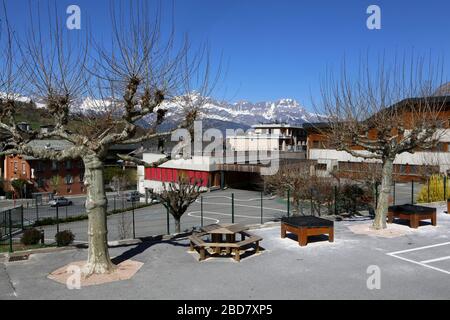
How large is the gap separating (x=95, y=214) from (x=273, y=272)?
3.96 metres

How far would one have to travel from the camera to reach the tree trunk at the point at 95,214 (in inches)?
355

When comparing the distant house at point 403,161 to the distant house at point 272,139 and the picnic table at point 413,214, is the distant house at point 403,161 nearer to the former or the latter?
the distant house at point 272,139

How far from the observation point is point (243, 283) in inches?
334

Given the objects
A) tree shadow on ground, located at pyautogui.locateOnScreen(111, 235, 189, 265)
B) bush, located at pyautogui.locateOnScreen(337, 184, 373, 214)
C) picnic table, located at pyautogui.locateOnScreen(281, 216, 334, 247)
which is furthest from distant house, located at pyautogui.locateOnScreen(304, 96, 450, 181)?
tree shadow on ground, located at pyautogui.locateOnScreen(111, 235, 189, 265)

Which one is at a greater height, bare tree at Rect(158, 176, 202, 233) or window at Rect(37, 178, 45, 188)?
bare tree at Rect(158, 176, 202, 233)

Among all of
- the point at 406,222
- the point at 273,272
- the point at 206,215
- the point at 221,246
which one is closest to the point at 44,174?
the point at 206,215

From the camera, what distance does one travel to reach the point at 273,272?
9.22 metres

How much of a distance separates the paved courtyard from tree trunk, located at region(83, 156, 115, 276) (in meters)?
0.73

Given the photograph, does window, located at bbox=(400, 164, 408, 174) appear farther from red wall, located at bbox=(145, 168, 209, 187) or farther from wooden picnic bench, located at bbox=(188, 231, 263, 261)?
A: wooden picnic bench, located at bbox=(188, 231, 263, 261)

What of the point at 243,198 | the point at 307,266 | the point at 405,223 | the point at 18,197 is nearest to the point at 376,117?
the point at 405,223

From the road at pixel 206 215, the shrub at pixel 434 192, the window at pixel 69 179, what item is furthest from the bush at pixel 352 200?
the window at pixel 69 179

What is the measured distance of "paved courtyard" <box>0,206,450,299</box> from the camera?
26.0ft

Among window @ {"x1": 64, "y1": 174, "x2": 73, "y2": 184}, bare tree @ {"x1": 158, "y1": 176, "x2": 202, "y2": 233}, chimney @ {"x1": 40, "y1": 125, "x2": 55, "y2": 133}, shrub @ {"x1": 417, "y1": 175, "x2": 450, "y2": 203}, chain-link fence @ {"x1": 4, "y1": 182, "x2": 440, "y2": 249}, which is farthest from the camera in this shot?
window @ {"x1": 64, "y1": 174, "x2": 73, "y2": 184}

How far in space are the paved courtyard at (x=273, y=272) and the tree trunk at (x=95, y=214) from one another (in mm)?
728
